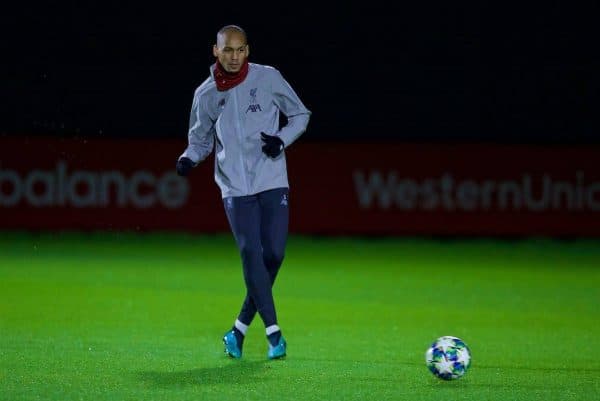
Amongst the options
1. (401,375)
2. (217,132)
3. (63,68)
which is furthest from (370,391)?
(63,68)

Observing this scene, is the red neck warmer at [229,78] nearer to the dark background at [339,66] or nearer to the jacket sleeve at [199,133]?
the jacket sleeve at [199,133]

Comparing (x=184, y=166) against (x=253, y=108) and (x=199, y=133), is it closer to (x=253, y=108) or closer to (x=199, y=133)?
(x=199, y=133)

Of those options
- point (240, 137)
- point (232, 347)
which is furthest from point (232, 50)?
point (232, 347)

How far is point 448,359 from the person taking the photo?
748 centimetres

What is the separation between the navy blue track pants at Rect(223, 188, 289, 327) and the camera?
330 inches

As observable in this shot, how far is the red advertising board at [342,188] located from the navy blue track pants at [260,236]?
11.0m

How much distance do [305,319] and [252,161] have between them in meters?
2.77

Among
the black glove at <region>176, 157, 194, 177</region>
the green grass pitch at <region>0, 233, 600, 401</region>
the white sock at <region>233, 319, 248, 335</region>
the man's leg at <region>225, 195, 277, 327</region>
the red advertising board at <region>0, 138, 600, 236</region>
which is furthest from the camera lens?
the red advertising board at <region>0, 138, 600, 236</region>

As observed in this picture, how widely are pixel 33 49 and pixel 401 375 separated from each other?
17.5 metres

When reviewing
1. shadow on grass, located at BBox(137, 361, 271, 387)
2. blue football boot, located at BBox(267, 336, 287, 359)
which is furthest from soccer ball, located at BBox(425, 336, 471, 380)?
blue football boot, located at BBox(267, 336, 287, 359)

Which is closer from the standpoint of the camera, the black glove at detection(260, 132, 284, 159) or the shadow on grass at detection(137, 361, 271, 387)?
the shadow on grass at detection(137, 361, 271, 387)

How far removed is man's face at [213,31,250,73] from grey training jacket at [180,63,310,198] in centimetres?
16

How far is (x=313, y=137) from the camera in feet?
74.4

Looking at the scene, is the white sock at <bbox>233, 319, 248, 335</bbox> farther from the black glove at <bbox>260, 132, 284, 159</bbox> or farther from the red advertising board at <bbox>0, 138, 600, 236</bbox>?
the red advertising board at <bbox>0, 138, 600, 236</bbox>
